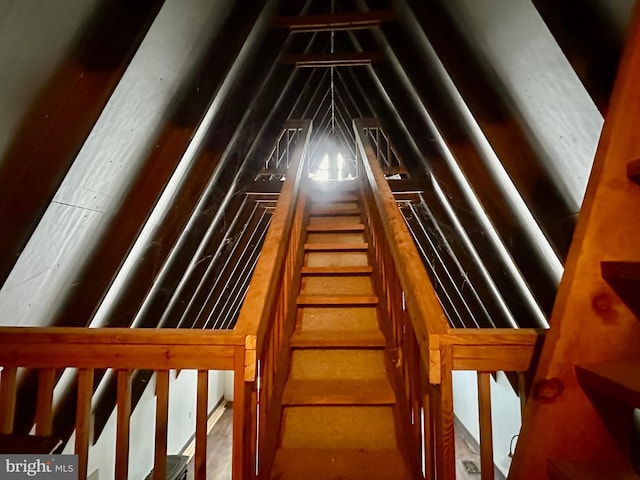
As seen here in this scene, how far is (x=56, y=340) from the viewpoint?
1216 mm

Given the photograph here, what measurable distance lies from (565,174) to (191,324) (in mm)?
3698

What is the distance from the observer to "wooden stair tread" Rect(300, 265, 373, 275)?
2736 mm

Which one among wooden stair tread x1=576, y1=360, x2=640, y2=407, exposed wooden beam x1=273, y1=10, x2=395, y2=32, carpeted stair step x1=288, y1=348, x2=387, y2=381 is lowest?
carpeted stair step x1=288, y1=348, x2=387, y2=381

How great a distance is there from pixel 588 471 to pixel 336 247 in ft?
7.37

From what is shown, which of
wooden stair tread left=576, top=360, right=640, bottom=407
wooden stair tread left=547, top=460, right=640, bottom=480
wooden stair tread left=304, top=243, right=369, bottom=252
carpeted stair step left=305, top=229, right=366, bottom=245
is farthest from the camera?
carpeted stair step left=305, top=229, right=366, bottom=245

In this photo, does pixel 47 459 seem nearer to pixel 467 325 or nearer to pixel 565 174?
pixel 565 174

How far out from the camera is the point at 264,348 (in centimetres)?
142

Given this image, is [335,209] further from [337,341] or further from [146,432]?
[146,432]

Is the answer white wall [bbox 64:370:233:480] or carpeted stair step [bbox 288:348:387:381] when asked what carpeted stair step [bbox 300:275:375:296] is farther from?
white wall [bbox 64:370:233:480]

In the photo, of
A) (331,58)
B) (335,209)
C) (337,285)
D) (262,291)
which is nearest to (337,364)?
(337,285)

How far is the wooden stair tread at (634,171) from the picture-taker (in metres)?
0.80

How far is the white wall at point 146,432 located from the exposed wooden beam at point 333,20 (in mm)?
3434

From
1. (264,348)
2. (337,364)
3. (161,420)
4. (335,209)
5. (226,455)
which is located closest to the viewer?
(161,420)

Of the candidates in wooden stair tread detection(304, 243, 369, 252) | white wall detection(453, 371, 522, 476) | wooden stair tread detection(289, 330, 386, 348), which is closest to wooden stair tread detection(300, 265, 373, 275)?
wooden stair tread detection(304, 243, 369, 252)
